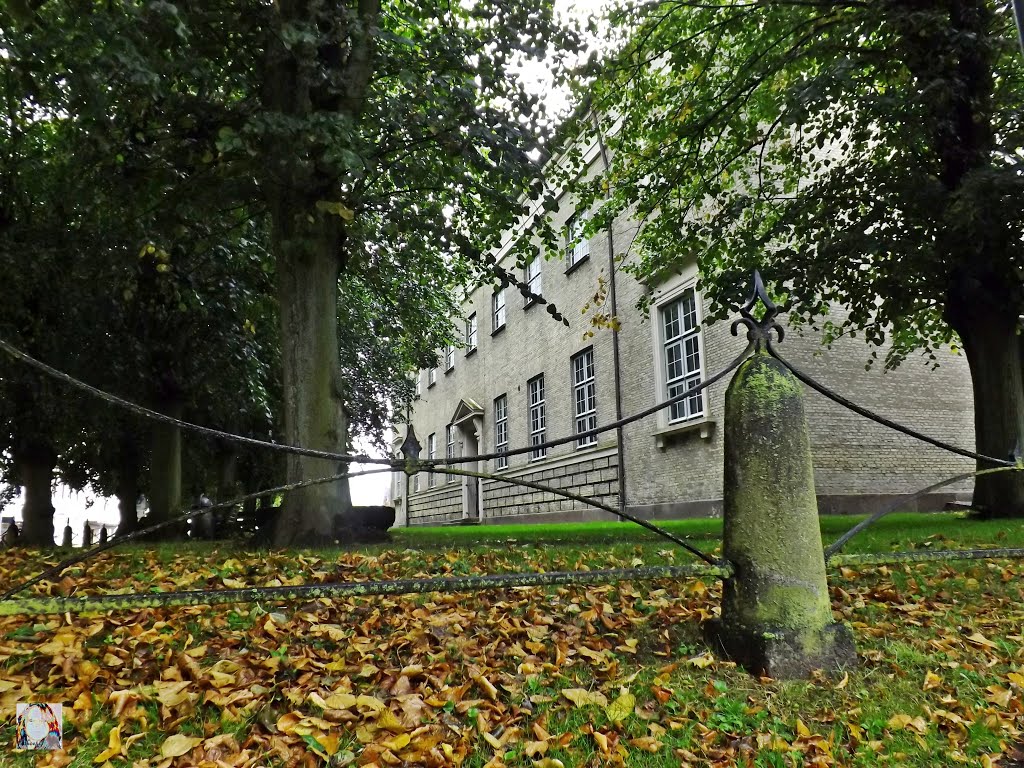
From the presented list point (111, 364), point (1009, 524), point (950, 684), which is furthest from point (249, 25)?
point (1009, 524)

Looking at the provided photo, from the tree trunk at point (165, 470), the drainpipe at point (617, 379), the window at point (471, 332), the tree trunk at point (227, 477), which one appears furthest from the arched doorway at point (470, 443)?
the tree trunk at point (165, 470)

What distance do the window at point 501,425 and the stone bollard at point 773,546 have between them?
22.2 meters

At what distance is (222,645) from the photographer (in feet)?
12.1

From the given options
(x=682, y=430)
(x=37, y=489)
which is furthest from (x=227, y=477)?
(x=682, y=430)

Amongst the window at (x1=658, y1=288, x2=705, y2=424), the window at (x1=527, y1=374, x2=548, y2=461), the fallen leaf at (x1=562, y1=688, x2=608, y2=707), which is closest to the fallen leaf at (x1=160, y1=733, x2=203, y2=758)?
the fallen leaf at (x1=562, y1=688, x2=608, y2=707)

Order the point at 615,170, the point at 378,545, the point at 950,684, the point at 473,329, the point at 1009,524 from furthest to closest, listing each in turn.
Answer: the point at 473,329 < the point at 615,170 < the point at 1009,524 < the point at 378,545 < the point at 950,684

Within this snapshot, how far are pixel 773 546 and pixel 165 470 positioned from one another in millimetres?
11170

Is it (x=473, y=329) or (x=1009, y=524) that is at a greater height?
(x=473, y=329)

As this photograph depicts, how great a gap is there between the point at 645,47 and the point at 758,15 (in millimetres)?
1785

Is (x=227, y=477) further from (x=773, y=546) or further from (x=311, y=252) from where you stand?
(x=773, y=546)

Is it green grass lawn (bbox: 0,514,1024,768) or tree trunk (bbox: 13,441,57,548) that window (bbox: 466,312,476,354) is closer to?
tree trunk (bbox: 13,441,57,548)

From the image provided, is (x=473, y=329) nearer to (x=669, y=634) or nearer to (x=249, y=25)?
(x=249, y=25)

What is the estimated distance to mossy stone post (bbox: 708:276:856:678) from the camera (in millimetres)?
3434

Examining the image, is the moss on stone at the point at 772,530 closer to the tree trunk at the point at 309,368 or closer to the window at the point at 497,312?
the tree trunk at the point at 309,368
